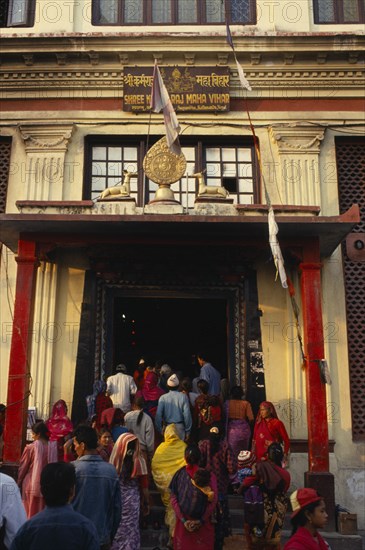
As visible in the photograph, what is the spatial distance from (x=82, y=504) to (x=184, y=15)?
10315 millimetres

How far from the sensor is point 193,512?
19.7 feet

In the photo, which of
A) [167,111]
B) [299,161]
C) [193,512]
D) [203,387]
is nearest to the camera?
[193,512]

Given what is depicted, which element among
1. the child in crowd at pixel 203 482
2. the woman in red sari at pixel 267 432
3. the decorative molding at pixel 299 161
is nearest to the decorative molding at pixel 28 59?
the decorative molding at pixel 299 161

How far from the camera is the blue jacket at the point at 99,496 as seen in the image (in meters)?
5.13

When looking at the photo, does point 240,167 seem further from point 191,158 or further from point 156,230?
point 156,230

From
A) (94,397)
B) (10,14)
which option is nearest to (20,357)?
(94,397)

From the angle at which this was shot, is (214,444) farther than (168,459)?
No

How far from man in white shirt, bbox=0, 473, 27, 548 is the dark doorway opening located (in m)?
10.6

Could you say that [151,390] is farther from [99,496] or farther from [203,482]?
[99,496]

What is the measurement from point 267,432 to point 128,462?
258 centimetres

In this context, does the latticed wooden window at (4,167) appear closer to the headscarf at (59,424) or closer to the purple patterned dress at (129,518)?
the headscarf at (59,424)

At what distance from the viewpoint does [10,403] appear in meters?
9.10

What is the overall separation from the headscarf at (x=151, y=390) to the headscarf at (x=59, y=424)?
131cm

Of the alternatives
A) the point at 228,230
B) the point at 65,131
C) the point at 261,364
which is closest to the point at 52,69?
the point at 65,131
